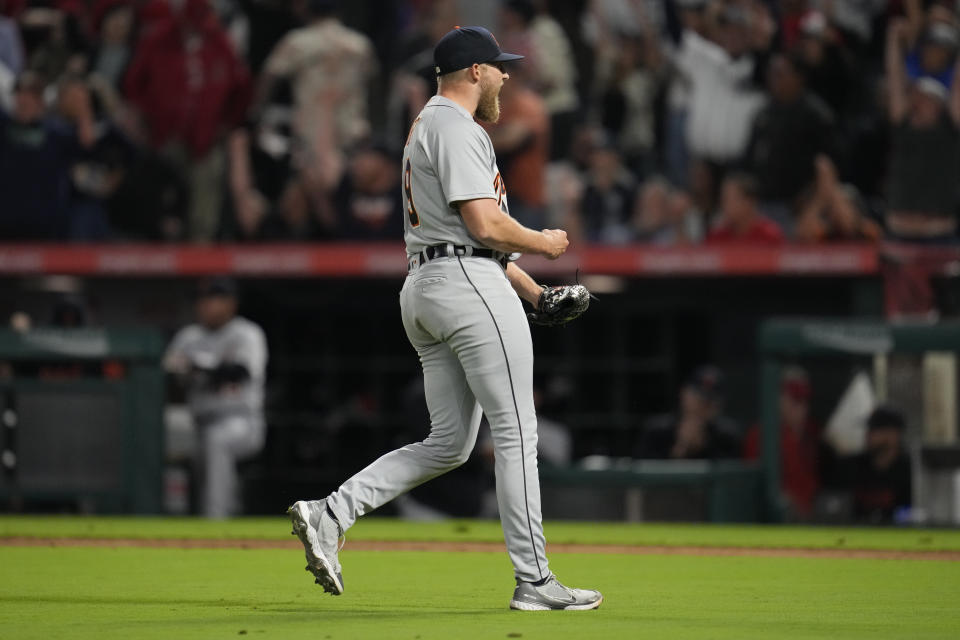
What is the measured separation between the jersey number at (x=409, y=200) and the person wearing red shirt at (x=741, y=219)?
8.68 metres

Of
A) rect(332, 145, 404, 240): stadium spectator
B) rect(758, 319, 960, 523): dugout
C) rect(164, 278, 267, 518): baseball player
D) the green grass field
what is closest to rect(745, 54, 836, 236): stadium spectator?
rect(758, 319, 960, 523): dugout

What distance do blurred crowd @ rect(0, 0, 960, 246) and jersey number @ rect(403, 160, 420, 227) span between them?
8610 millimetres

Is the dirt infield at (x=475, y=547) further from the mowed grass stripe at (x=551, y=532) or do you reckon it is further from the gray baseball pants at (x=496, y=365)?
the gray baseball pants at (x=496, y=365)

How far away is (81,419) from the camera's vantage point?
11.5 m

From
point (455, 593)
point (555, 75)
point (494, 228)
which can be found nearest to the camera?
point (494, 228)

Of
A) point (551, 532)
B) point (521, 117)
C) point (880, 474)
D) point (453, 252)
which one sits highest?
point (521, 117)

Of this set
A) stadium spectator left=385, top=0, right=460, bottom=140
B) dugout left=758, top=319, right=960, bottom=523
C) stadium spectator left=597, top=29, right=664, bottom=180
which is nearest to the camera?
dugout left=758, top=319, right=960, bottom=523

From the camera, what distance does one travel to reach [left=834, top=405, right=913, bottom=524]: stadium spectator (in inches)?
427

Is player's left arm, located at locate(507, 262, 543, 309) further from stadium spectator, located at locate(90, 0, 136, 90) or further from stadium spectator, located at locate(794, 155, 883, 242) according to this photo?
stadium spectator, located at locate(90, 0, 136, 90)

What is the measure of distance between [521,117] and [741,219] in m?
2.10

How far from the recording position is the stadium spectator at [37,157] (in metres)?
14.4

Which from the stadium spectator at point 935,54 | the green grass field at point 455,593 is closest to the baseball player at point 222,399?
the green grass field at point 455,593

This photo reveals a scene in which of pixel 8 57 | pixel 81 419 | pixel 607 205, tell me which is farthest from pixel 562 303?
pixel 8 57

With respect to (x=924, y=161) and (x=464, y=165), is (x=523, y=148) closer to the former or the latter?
(x=924, y=161)
